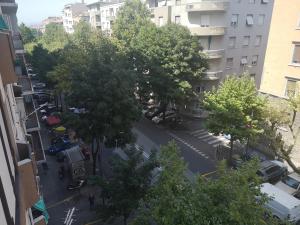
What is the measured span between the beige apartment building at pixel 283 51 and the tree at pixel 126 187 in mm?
14445

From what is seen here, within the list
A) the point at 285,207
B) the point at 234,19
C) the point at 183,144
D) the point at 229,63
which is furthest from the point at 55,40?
the point at 285,207

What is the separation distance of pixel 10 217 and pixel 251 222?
6.15 meters

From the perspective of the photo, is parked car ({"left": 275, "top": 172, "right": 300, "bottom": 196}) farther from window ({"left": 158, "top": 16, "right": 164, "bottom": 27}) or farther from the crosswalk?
window ({"left": 158, "top": 16, "right": 164, "bottom": 27})

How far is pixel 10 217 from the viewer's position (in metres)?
4.18

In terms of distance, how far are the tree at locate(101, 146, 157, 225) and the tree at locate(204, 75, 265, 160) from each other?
30.2 feet

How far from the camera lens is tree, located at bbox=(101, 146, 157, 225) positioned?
1313 cm

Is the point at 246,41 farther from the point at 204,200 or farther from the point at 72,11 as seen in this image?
the point at 72,11

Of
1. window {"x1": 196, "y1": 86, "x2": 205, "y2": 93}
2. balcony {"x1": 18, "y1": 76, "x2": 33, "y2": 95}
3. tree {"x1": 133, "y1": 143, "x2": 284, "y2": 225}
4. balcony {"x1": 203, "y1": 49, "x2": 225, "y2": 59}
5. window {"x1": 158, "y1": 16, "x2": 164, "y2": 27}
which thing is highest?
window {"x1": 158, "y1": 16, "x2": 164, "y2": 27}

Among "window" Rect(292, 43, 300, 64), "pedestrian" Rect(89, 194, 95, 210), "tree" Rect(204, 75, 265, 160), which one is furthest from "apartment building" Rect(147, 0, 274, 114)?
"pedestrian" Rect(89, 194, 95, 210)

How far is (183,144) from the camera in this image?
90.9 ft

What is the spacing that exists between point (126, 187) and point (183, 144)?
15023 millimetres

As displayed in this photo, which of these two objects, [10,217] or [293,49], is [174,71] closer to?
[293,49]

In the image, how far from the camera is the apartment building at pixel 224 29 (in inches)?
1230

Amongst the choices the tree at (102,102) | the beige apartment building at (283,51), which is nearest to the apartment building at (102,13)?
the beige apartment building at (283,51)
